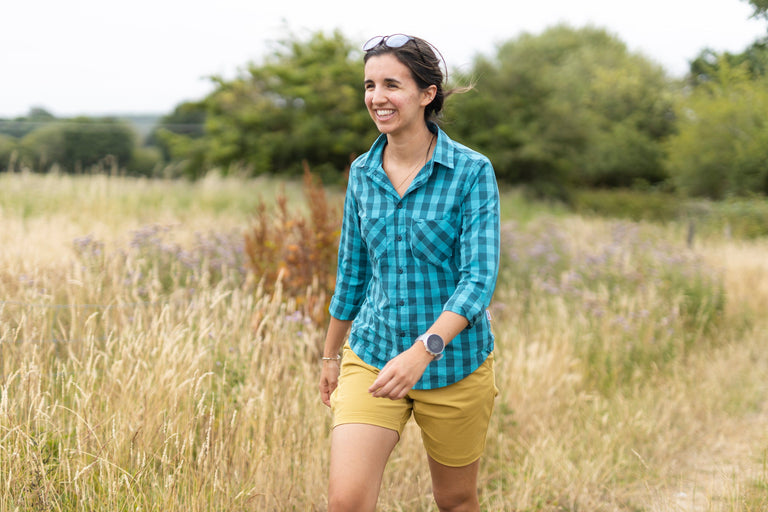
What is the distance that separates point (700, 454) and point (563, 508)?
111 centimetres

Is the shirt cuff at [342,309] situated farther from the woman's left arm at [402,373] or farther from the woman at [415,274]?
the woman's left arm at [402,373]

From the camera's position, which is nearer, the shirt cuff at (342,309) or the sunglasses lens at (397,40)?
the sunglasses lens at (397,40)

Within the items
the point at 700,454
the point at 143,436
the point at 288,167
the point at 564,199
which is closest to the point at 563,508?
the point at 700,454

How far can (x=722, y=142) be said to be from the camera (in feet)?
48.0

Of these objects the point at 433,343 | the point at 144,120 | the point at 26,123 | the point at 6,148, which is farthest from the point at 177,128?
the point at 433,343

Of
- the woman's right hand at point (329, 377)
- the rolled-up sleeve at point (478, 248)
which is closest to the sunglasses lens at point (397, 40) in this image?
the rolled-up sleeve at point (478, 248)

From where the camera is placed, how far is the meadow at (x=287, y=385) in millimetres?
2686

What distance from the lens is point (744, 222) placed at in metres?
12.9

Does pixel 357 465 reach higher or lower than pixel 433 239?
lower

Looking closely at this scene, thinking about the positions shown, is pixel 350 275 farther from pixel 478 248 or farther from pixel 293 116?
pixel 293 116

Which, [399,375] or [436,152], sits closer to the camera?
[399,375]

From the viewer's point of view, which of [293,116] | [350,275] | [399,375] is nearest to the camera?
[399,375]

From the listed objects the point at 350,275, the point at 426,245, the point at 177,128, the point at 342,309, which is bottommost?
the point at 342,309

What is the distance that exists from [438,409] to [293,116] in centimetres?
1602
